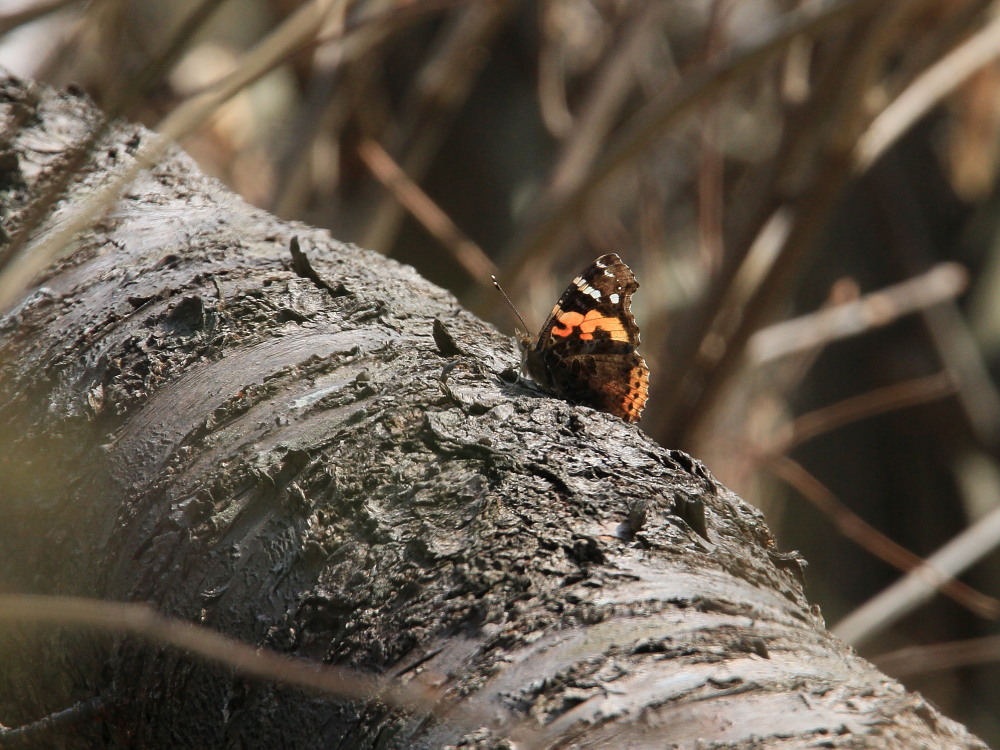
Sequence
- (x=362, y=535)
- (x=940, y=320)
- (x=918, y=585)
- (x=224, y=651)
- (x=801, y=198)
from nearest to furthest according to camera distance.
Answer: (x=224, y=651), (x=362, y=535), (x=801, y=198), (x=918, y=585), (x=940, y=320)

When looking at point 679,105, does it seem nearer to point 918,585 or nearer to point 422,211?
point 422,211

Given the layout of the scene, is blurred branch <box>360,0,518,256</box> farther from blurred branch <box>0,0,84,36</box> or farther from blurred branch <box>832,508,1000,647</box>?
blurred branch <box>0,0,84,36</box>

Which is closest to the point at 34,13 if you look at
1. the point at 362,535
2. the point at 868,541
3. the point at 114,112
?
the point at 114,112

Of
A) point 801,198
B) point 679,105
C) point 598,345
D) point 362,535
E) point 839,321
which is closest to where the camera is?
point 362,535

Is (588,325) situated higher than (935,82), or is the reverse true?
(935,82)

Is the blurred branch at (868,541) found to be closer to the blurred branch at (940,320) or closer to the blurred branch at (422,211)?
the blurred branch at (422,211)

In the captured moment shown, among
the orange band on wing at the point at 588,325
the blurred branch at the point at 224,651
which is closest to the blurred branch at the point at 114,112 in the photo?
the blurred branch at the point at 224,651
